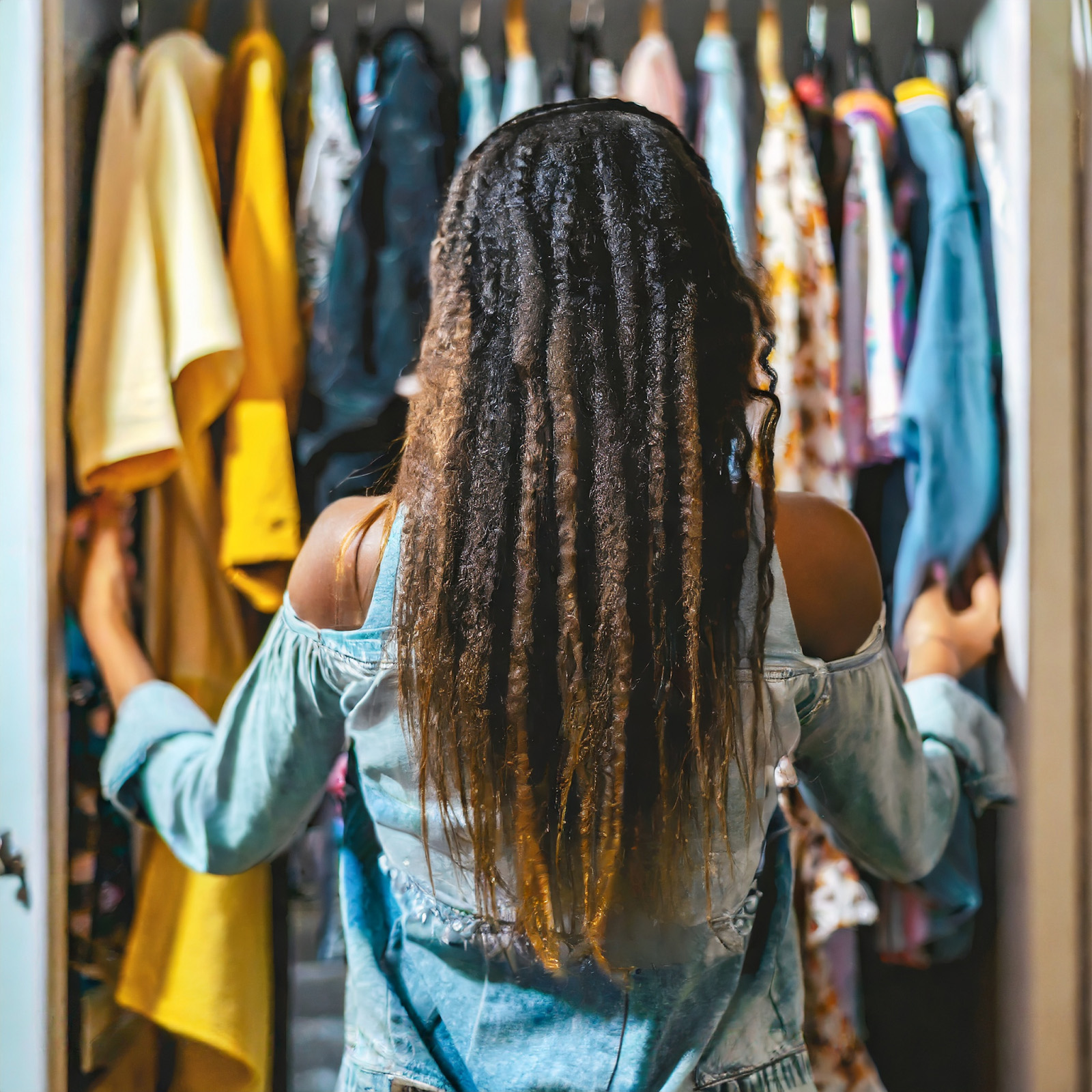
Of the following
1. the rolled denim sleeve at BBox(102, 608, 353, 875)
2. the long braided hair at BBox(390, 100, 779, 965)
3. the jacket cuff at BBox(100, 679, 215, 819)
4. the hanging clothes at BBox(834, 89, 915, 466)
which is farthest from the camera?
the hanging clothes at BBox(834, 89, 915, 466)

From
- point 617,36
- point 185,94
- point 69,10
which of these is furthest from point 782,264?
point 69,10

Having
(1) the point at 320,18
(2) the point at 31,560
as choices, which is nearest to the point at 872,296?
(1) the point at 320,18

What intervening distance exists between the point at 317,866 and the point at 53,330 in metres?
0.61

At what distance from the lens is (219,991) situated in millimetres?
881

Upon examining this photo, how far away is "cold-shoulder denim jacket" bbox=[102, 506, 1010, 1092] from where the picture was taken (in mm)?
598

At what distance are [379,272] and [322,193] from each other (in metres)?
0.12

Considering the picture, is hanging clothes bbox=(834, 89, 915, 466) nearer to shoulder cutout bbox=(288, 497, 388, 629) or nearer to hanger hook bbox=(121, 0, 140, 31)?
shoulder cutout bbox=(288, 497, 388, 629)

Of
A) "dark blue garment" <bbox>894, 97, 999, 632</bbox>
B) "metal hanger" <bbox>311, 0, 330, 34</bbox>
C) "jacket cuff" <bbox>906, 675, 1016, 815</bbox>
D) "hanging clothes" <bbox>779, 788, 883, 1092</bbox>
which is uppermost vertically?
"metal hanger" <bbox>311, 0, 330, 34</bbox>

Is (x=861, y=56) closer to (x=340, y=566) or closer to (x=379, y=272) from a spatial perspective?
(x=379, y=272)

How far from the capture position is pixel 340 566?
585 mm

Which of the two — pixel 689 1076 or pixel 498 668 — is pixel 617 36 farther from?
pixel 689 1076

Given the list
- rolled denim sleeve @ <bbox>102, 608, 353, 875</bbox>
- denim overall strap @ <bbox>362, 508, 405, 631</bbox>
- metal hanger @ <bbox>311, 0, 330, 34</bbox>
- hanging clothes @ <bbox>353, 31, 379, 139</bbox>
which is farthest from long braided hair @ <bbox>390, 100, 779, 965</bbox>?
metal hanger @ <bbox>311, 0, 330, 34</bbox>

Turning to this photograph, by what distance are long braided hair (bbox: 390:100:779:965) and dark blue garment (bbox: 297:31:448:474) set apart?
0.31 m

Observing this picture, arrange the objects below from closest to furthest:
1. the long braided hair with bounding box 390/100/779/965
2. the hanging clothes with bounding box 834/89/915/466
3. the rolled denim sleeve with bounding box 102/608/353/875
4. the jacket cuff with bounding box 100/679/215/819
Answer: the long braided hair with bounding box 390/100/779/965 → the rolled denim sleeve with bounding box 102/608/353/875 → the jacket cuff with bounding box 100/679/215/819 → the hanging clothes with bounding box 834/89/915/466
